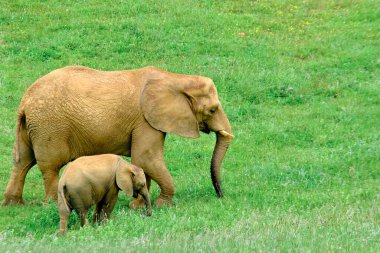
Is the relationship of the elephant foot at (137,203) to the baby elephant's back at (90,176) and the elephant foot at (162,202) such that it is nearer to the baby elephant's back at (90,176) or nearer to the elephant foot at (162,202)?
the elephant foot at (162,202)

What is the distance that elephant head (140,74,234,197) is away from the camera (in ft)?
46.2

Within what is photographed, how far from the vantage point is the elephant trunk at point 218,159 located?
555 inches

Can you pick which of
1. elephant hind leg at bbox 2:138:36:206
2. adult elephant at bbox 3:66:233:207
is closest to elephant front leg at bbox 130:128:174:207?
adult elephant at bbox 3:66:233:207

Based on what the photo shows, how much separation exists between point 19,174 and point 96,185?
2.30 meters

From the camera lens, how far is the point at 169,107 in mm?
14172

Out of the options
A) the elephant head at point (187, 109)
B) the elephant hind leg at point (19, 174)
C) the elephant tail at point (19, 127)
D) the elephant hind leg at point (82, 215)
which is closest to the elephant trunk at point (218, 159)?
the elephant head at point (187, 109)

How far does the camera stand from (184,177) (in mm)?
15680

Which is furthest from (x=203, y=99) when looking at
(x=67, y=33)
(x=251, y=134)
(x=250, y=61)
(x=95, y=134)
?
(x=67, y=33)

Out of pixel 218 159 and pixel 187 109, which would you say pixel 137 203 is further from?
pixel 187 109

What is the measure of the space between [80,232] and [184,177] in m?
4.71

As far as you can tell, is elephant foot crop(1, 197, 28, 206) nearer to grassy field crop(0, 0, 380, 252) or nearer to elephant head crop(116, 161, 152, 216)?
grassy field crop(0, 0, 380, 252)

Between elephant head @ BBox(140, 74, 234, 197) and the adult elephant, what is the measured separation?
15 mm

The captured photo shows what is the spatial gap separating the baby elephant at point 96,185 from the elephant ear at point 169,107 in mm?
1314

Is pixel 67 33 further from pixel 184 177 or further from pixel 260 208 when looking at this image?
pixel 260 208
